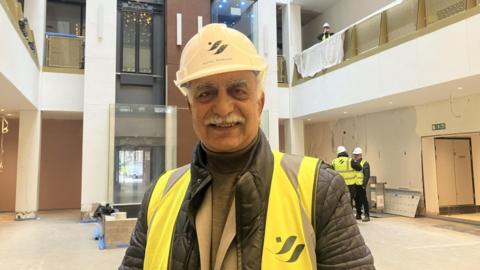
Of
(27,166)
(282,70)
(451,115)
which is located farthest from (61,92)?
(451,115)

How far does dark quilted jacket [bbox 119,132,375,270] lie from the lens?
0.84 meters

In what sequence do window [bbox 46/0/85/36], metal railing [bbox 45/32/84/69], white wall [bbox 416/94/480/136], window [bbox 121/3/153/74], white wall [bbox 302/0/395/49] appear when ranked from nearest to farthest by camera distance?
1. white wall [bbox 416/94/480/136]
2. metal railing [bbox 45/32/84/69]
3. window [bbox 121/3/153/74]
4. white wall [bbox 302/0/395/49]
5. window [bbox 46/0/85/36]

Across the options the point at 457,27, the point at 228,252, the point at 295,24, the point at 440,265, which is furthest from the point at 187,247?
the point at 295,24

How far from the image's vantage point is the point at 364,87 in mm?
9266

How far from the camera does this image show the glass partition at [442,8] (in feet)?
22.4

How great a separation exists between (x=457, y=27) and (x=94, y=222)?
351 inches

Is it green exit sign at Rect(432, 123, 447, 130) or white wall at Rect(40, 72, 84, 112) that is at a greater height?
white wall at Rect(40, 72, 84, 112)

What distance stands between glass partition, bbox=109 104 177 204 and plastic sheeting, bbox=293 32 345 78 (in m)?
4.29

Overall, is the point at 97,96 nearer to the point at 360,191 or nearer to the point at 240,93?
the point at 360,191

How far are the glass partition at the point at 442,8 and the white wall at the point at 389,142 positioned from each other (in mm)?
3118

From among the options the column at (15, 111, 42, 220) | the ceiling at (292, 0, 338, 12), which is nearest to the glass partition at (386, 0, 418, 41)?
the ceiling at (292, 0, 338, 12)

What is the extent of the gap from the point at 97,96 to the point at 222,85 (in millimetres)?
10285

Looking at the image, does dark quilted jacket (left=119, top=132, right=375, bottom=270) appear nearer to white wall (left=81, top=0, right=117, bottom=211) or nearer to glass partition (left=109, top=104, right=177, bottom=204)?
glass partition (left=109, top=104, right=177, bottom=204)

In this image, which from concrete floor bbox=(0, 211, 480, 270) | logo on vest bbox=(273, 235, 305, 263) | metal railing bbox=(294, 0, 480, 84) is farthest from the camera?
metal railing bbox=(294, 0, 480, 84)
